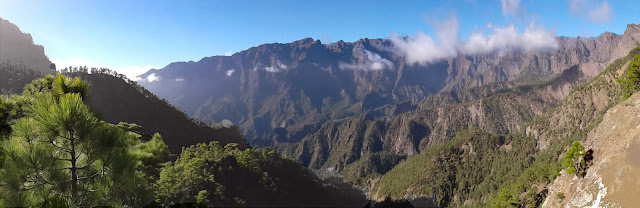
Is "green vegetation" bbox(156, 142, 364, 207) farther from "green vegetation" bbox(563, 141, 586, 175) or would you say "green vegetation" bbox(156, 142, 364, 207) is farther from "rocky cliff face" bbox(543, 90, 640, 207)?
"green vegetation" bbox(563, 141, 586, 175)

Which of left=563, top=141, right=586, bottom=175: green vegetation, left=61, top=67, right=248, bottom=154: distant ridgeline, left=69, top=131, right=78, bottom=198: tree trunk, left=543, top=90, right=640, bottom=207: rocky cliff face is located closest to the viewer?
left=69, top=131, right=78, bottom=198: tree trunk

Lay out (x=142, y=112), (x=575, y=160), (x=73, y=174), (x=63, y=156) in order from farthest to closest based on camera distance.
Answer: (x=142, y=112) < (x=575, y=160) < (x=63, y=156) < (x=73, y=174)

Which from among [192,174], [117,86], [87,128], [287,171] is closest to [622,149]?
[87,128]

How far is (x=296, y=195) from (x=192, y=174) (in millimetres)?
57713

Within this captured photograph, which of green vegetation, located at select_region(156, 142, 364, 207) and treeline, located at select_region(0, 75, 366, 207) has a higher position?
treeline, located at select_region(0, 75, 366, 207)

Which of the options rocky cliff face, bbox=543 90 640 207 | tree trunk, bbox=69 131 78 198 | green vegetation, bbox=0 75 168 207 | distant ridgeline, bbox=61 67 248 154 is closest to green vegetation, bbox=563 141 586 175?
rocky cliff face, bbox=543 90 640 207

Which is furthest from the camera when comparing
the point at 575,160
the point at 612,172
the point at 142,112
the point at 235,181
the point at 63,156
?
the point at 142,112

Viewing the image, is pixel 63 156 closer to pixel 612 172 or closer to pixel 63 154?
pixel 63 154

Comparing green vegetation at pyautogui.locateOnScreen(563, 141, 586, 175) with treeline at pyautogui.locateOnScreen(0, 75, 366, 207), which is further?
green vegetation at pyautogui.locateOnScreen(563, 141, 586, 175)

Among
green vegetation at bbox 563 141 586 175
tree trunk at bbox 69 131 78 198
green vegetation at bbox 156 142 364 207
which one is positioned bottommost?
green vegetation at bbox 156 142 364 207

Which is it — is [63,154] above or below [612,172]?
above

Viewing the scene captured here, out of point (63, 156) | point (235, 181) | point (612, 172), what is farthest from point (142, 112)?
point (612, 172)

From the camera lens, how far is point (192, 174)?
2621 inches

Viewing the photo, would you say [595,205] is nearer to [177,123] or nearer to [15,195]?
[15,195]
